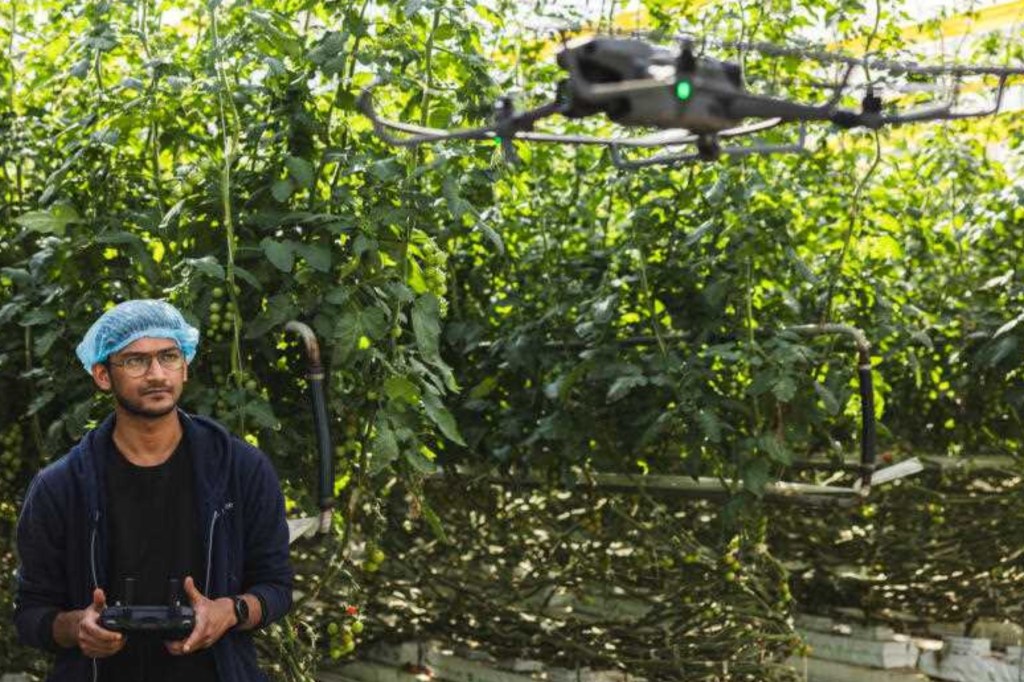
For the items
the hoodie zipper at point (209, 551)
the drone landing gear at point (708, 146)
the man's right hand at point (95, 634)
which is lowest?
the man's right hand at point (95, 634)

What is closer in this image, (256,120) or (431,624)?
(256,120)

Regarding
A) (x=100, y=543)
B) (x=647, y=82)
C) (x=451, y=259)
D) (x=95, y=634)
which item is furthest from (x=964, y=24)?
(x=647, y=82)

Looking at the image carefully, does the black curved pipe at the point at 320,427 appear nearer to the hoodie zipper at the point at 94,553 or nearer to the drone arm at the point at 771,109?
the hoodie zipper at the point at 94,553

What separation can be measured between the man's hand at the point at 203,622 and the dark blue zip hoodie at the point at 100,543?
6cm

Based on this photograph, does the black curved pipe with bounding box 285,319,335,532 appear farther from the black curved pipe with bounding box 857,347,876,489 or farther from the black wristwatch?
the black curved pipe with bounding box 857,347,876,489

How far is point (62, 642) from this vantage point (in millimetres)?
2117

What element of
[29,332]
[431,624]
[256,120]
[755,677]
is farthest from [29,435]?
[755,677]

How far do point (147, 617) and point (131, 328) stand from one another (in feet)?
1.33

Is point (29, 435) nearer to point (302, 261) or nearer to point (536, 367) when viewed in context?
point (302, 261)

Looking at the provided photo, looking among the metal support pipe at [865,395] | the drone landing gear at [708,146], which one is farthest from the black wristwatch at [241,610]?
the metal support pipe at [865,395]

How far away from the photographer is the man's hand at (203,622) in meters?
2.05

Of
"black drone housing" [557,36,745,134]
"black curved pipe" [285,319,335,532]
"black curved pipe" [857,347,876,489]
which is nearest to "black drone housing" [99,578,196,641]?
"black curved pipe" [285,319,335,532]

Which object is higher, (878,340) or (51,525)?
(878,340)

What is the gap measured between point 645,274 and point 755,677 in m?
1.05
